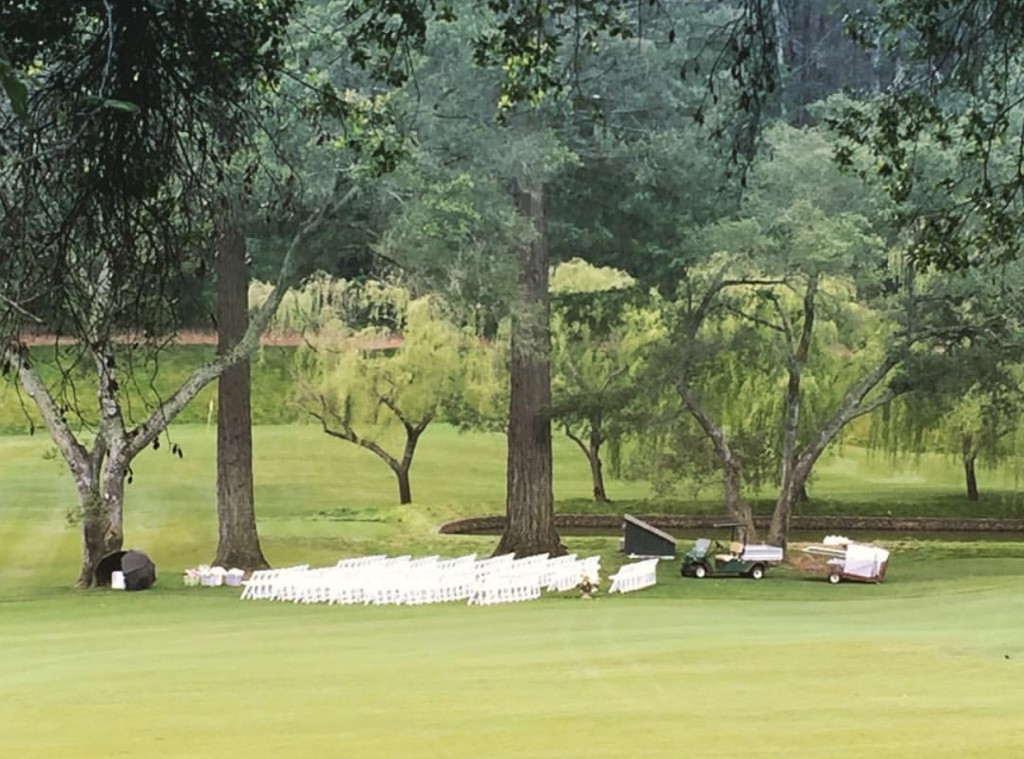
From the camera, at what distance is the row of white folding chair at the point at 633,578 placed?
21812 mm

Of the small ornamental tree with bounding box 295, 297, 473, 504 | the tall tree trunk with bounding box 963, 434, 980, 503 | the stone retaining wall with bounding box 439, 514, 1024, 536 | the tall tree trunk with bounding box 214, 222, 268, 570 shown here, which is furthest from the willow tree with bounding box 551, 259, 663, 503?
the tall tree trunk with bounding box 963, 434, 980, 503

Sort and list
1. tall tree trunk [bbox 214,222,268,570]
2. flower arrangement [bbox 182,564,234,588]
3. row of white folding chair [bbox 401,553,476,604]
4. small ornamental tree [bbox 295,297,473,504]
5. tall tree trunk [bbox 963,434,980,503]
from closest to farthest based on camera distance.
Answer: row of white folding chair [bbox 401,553,476,604] → flower arrangement [bbox 182,564,234,588] → tall tree trunk [bbox 214,222,268,570] → tall tree trunk [bbox 963,434,980,503] → small ornamental tree [bbox 295,297,473,504]

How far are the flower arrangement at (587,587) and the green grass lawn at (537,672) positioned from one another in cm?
30

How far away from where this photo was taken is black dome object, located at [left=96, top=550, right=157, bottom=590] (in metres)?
22.0

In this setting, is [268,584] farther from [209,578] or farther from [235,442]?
[235,442]

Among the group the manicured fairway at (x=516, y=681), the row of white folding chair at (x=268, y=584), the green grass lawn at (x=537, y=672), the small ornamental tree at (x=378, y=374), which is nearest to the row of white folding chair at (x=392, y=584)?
the green grass lawn at (x=537, y=672)

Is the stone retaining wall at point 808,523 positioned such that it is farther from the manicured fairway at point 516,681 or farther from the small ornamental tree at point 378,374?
the manicured fairway at point 516,681

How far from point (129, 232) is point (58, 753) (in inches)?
210

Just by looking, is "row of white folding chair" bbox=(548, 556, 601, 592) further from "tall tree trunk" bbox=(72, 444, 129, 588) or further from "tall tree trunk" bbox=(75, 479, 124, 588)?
"tall tree trunk" bbox=(75, 479, 124, 588)

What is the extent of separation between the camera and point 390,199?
22250 millimetres

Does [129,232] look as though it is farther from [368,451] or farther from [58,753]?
[368,451]

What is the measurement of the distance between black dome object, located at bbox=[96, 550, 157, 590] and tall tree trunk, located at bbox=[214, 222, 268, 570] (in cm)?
317

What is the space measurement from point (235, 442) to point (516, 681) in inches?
569

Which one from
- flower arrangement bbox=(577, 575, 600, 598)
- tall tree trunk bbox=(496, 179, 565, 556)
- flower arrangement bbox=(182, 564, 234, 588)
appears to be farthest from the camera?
tall tree trunk bbox=(496, 179, 565, 556)
